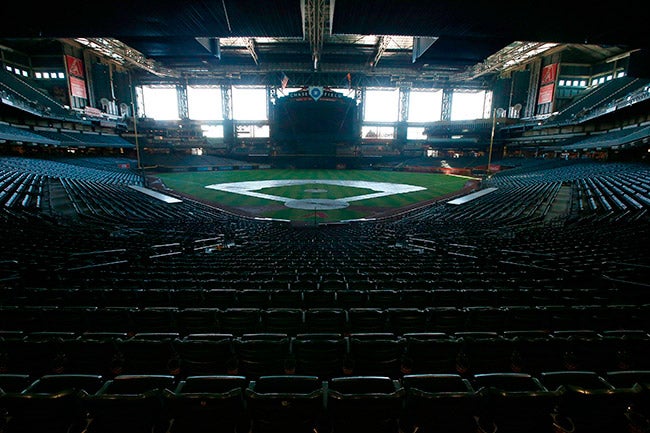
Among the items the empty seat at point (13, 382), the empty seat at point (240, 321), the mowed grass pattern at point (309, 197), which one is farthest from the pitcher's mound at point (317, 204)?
the empty seat at point (13, 382)

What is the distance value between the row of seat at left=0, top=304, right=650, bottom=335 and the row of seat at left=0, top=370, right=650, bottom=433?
6.74ft

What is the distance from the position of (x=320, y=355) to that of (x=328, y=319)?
112cm

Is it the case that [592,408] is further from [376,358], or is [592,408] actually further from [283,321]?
[283,321]

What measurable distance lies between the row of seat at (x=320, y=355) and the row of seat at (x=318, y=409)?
3.09 ft

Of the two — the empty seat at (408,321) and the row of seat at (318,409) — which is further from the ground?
the row of seat at (318,409)

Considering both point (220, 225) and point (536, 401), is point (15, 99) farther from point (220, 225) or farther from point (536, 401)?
point (536, 401)

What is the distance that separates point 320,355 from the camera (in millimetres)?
3885

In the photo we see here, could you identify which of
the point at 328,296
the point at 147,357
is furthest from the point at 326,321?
the point at 147,357

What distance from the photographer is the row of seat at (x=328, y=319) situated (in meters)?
4.91

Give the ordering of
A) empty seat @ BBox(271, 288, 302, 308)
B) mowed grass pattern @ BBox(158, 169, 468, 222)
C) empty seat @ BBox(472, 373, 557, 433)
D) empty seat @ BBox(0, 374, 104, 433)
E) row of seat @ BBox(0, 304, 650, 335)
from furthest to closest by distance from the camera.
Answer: mowed grass pattern @ BBox(158, 169, 468, 222), empty seat @ BBox(271, 288, 302, 308), row of seat @ BBox(0, 304, 650, 335), empty seat @ BBox(472, 373, 557, 433), empty seat @ BBox(0, 374, 104, 433)

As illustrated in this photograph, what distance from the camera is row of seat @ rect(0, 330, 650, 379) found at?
12.6 feet

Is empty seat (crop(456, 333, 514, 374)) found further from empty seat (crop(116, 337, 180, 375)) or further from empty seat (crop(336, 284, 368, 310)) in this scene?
empty seat (crop(116, 337, 180, 375))

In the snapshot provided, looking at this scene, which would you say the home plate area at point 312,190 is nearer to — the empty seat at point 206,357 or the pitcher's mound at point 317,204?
the pitcher's mound at point 317,204

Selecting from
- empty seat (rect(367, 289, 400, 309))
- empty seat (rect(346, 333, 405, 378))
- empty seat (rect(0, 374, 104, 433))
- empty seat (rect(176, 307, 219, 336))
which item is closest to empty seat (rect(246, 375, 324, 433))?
empty seat (rect(346, 333, 405, 378))
